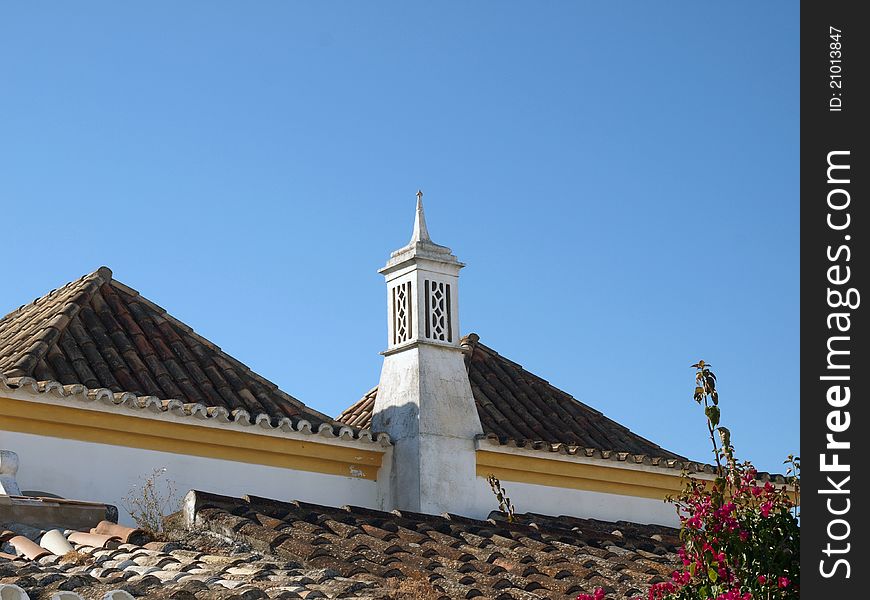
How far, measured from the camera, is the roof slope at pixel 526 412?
47.3 ft

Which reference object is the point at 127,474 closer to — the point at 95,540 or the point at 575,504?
the point at 95,540

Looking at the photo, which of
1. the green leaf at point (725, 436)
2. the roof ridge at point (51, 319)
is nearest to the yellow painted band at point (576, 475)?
the roof ridge at point (51, 319)

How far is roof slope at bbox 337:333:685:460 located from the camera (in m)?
14.4

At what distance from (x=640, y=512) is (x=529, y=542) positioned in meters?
4.66

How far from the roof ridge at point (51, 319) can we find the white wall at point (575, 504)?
4209 millimetres

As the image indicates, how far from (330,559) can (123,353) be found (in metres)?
4.82

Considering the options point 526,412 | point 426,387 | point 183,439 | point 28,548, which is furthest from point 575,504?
point 28,548

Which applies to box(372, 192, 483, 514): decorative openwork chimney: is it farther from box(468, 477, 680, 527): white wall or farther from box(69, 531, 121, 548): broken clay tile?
box(69, 531, 121, 548): broken clay tile

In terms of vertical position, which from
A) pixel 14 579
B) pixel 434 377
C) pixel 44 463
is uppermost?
pixel 434 377

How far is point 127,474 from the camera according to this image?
36.5 ft
